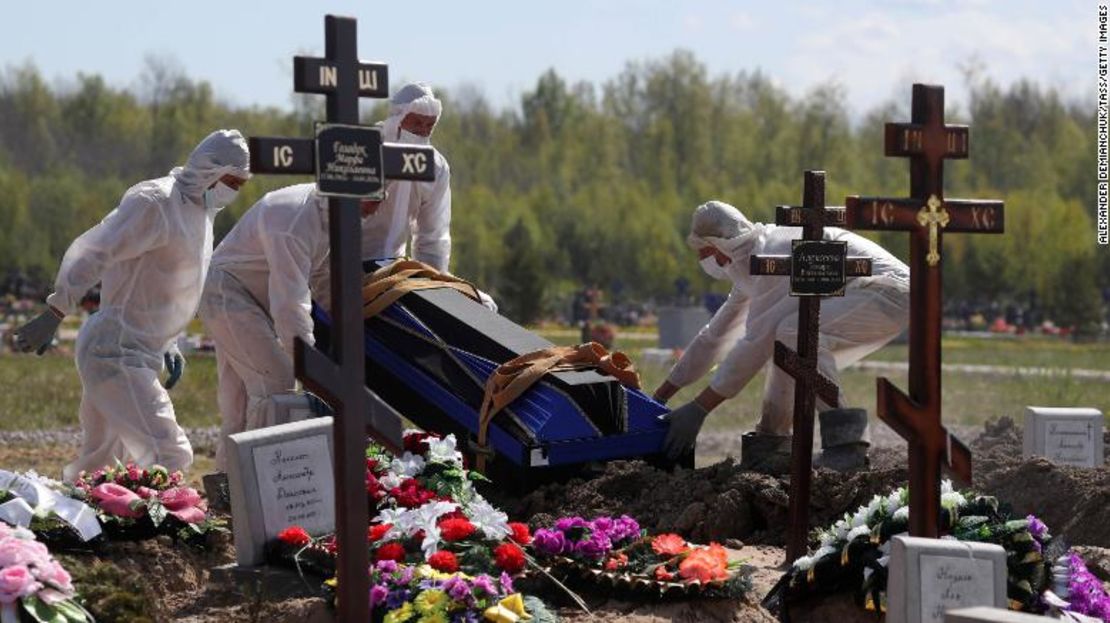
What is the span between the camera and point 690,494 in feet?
35.6

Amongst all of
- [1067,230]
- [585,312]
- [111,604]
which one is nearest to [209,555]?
[111,604]

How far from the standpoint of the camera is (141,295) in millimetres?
11047

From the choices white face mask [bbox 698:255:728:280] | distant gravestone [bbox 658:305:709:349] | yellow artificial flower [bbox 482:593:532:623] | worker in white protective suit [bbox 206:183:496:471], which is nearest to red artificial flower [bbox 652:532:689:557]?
yellow artificial flower [bbox 482:593:532:623]

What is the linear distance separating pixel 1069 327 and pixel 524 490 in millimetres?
37859

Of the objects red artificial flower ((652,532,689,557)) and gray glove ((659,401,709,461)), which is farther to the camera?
gray glove ((659,401,709,461))

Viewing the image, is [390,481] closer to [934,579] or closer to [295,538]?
[295,538]

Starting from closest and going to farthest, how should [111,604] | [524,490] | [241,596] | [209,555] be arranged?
[111,604] → [241,596] → [209,555] → [524,490]

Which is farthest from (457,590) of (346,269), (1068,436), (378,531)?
(1068,436)

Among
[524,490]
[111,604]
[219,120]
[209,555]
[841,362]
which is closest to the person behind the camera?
[111,604]

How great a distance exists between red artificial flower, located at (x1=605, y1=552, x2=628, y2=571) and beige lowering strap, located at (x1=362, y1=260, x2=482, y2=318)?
3441 mm

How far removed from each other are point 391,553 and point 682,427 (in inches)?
152

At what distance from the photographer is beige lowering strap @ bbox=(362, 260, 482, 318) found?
11.1 m

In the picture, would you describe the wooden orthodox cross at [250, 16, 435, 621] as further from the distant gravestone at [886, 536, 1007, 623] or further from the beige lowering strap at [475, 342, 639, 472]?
the beige lowering strap at [475, 342, 639, 472]

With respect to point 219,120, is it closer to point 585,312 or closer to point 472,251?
point 472,251
